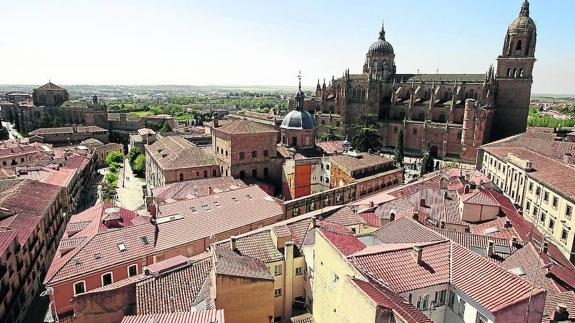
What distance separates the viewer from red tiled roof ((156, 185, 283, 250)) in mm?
29484

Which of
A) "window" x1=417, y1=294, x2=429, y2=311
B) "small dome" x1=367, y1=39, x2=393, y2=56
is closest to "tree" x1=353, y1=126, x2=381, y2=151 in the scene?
"small dome" x1=367, y1=39, x2=393, y2=56

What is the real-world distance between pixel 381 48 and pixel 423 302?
315 feet

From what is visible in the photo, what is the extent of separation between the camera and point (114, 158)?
85.0m

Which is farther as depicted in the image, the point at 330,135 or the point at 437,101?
the point at 437,101

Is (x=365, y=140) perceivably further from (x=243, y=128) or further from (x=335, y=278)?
(x=335, y=278)

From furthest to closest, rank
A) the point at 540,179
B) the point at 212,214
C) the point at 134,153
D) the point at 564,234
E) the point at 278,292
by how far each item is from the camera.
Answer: the point at 134,153 → the point at 540,179 → the point at 564,234 → the point at 212,214 → the point at 278,292

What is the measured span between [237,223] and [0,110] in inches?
8176

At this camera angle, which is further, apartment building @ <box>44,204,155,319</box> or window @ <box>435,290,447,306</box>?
apartment building @ <box>44,204,155,319</box>

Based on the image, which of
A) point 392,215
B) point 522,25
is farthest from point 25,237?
point 522,25

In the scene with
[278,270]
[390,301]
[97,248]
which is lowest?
[278,270]

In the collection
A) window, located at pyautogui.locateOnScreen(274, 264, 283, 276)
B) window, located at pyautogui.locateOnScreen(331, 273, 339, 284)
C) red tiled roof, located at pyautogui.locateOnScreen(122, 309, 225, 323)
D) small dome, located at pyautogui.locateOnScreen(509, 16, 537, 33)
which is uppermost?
small dome, located at pyautogui.locateOnScreen(509, 16, 537, 33)

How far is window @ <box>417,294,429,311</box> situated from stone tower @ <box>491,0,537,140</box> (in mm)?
77041

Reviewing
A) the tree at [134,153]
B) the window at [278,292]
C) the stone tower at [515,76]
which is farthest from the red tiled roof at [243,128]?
the stone tower at [515,76]

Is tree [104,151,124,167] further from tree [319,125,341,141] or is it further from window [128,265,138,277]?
window [128,265,138,277]
